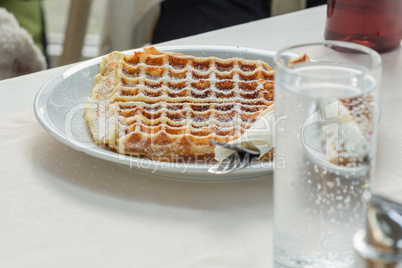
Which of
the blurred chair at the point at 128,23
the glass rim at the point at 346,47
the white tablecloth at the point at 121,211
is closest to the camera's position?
the glass rim at the point at 346,47

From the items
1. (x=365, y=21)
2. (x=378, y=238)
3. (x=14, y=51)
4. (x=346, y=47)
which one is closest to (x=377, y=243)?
(x=378, y=238)

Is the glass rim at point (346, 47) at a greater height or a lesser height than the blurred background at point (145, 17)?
greater

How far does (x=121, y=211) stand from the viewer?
612 mm

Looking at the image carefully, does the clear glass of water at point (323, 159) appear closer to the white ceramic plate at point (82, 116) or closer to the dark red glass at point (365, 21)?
the white ceramic plate at point (82, 116)

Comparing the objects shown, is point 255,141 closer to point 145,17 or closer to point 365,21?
point 365,21

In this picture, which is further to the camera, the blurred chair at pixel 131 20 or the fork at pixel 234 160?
the blurred chair at pixel 131 20

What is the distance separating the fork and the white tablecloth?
35 millimetres

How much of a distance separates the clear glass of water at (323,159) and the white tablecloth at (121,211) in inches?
3.1

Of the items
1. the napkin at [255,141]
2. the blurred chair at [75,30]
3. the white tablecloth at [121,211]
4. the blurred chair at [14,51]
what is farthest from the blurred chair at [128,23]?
the napkin at [255,141]

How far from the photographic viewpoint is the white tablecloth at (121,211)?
0.55 m

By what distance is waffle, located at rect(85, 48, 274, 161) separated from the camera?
0.68 metres

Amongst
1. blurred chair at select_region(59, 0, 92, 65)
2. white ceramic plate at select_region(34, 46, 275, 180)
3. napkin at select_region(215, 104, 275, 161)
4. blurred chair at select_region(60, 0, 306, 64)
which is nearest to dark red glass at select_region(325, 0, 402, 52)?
white ceramic plate at select_region(34, 46, 275, 180)

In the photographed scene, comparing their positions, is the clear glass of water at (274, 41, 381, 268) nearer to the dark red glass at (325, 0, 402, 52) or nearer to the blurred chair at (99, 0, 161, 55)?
the dark red glass at (325, 0, 402, 52)

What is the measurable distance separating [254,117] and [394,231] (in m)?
0.28
